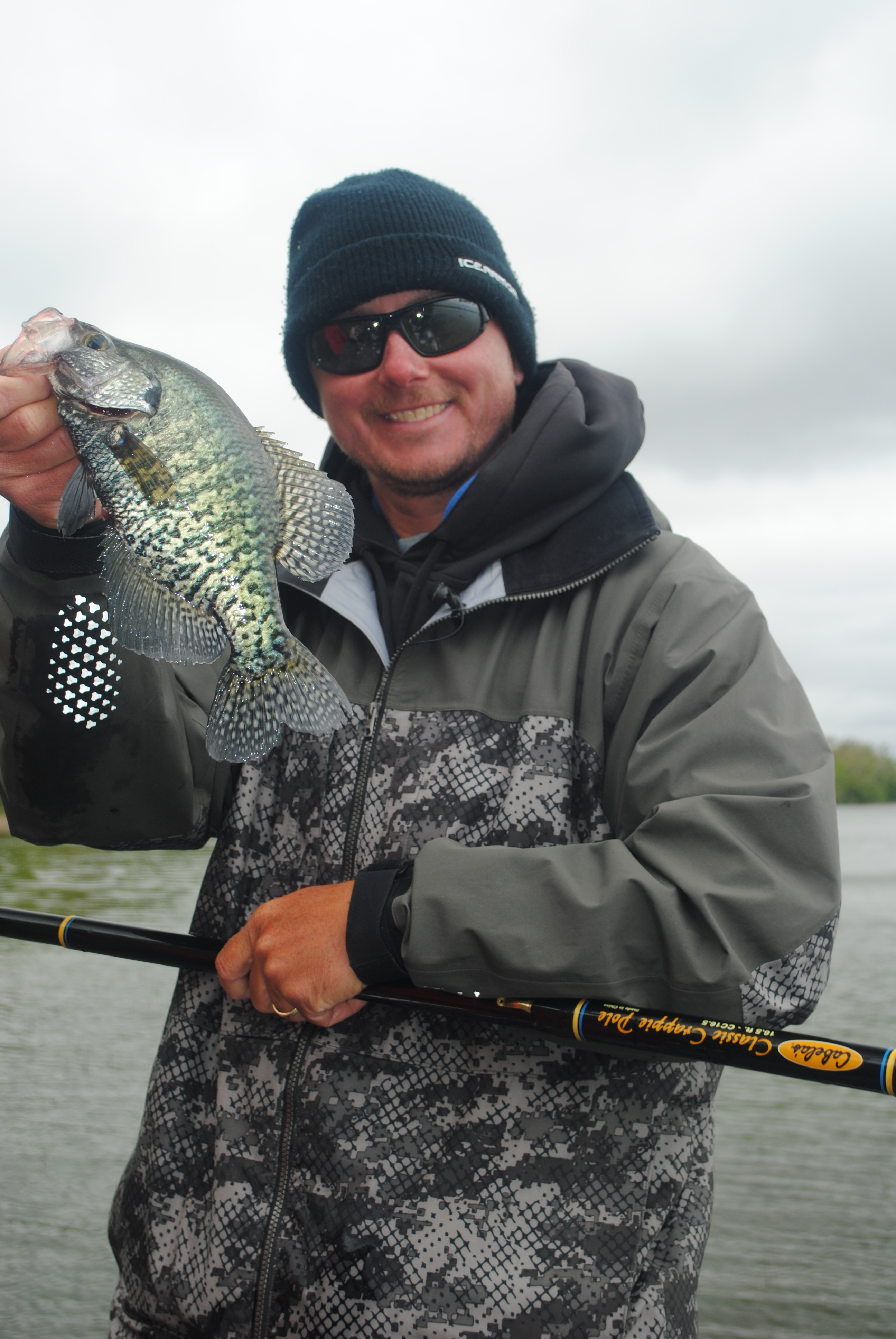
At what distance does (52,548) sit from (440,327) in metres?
1.29

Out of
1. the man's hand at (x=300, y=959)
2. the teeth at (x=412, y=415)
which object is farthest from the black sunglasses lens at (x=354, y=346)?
the man's hand at (x=300, y=959)

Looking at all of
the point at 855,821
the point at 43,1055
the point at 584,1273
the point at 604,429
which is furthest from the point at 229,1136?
the point at 855,821

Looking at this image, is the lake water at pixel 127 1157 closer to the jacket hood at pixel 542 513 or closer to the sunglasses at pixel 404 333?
the jacket hood at pixel 542 513

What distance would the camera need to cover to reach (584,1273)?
6.35 ft

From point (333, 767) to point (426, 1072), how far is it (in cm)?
69

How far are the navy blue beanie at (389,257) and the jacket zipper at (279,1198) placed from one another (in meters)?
1.98

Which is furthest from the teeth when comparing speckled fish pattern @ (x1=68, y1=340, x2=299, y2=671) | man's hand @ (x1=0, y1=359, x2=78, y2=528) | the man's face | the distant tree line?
the distant tree line

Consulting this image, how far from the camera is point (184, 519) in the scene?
186 cm

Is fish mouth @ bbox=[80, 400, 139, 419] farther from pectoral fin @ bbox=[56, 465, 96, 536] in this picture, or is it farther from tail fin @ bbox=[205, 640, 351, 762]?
tail fin @ bbox=[205, 640, 351, 762]

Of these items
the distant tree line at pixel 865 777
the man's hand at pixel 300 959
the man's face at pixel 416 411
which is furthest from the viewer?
the distant tree line at pixel 865 777

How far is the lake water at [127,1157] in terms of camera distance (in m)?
3.98

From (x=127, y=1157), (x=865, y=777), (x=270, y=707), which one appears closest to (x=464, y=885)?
(x=270, y=707)

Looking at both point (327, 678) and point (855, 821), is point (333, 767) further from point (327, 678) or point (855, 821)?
point (855, 821)

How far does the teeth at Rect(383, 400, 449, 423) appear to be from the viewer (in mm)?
2781
